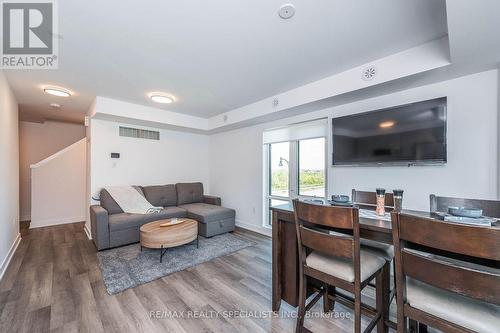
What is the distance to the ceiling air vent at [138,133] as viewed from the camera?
4302 mm

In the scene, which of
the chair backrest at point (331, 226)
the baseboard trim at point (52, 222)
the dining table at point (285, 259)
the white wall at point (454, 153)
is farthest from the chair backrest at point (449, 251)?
the baseboard trim at point (52, 222)

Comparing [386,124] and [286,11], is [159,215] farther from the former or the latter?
[386,124]

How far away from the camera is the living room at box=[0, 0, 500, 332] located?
1.33 metres

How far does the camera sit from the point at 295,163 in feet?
12.4

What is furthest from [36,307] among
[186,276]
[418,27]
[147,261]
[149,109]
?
[418,27]

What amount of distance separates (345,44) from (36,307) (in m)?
3.74

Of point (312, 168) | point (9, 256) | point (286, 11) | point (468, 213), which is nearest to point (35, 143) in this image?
point (9, 256)

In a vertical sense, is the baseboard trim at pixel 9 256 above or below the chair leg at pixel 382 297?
below

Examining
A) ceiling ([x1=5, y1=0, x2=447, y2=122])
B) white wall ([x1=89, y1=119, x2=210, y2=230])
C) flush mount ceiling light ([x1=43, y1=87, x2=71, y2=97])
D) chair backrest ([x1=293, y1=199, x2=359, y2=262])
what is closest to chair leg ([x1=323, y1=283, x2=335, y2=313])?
chair backrest ([x1=293, y1=199, x2=359, y2=262])

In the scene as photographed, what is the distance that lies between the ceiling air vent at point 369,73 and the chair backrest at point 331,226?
70.0 inches

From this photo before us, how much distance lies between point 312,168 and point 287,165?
512 mm

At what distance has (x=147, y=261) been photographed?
291 centimetres

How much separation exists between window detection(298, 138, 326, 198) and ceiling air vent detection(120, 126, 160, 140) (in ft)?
10.4

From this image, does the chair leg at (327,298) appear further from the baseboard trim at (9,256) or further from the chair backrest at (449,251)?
the baseboard trim at (9,256)
